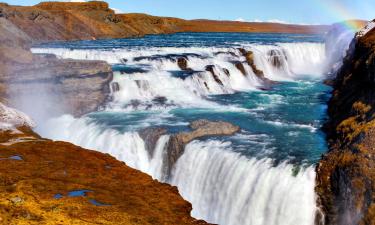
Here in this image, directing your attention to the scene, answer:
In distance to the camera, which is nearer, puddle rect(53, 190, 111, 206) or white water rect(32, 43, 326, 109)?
puddle rect(53, 190, 111, 206)

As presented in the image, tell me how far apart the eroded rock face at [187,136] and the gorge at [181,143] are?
6cm

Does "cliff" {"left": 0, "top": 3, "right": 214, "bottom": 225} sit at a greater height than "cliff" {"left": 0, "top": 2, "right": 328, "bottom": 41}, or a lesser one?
lesser

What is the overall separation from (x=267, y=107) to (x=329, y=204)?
1383 cm

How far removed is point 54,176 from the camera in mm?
13984

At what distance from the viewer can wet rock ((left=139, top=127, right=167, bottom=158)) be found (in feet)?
63.0

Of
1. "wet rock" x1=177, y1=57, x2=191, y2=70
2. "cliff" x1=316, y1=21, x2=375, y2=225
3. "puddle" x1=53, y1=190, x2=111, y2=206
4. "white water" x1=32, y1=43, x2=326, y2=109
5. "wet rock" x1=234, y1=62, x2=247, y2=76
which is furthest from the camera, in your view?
"wet rock" x1=234, y1=62, x2=247, y2=76

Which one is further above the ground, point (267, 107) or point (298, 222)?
point (267, 107)

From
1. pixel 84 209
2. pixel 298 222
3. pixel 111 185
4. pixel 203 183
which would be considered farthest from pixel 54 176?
pixel 298 222

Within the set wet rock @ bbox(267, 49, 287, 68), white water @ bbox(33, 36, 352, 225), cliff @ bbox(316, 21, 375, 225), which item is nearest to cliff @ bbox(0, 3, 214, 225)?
white water @ bbox(33, 36, 352, 225)

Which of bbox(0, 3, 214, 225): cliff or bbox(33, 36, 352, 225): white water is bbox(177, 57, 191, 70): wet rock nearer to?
bbox(33, 36, 352, 225): white water

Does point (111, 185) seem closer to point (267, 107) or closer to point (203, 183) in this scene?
point (203, 183)

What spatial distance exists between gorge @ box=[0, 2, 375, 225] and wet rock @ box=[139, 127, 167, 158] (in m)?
0.07

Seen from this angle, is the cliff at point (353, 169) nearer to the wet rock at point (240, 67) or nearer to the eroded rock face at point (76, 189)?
the eroded rock face at point (76, 189)

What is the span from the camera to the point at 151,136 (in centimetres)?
1948
